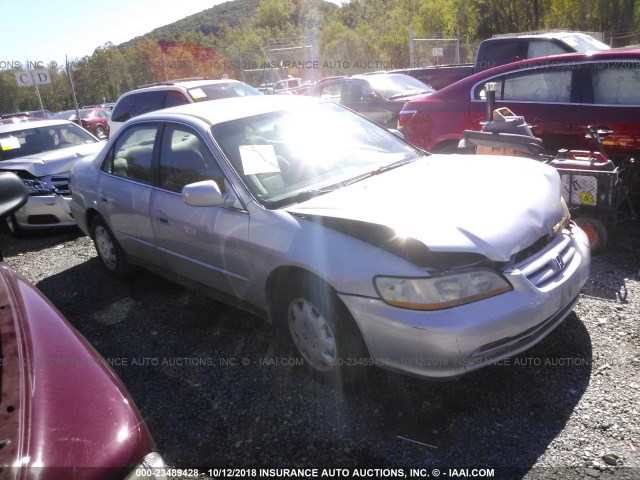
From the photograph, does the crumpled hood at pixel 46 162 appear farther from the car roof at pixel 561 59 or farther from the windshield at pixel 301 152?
the car roof at pixel 561 59

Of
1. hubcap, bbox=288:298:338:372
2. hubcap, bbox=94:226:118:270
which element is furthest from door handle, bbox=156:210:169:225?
hubcap, bbox=288:298:338:372

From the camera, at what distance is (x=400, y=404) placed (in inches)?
114

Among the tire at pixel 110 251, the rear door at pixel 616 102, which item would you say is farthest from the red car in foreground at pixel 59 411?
the rear door at pixel 616 102

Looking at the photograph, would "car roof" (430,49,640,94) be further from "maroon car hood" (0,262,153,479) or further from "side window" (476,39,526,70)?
"maroon car hood" (0,262,153,479)

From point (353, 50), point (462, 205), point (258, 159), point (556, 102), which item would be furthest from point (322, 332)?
point (353, 50)

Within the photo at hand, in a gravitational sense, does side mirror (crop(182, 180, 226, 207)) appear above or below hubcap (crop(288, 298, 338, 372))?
above

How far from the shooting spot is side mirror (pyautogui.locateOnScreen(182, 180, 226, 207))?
127 inches

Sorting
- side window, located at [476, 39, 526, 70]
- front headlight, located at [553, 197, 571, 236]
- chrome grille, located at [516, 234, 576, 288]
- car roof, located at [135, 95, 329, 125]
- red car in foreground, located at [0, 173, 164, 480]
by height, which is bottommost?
chrome grille, located at [516, 234, 576, 288]

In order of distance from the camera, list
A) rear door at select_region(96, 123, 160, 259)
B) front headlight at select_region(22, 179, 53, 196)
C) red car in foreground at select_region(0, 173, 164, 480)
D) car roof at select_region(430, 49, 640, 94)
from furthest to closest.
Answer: front headlight at select_region(22, 179, 53, 196)
car roof at select_region(430, 49, 640, 94)
rear door at select_region(96, 123, 160, 259)
red car in foreground at select_region(0, 173, 164, 480)

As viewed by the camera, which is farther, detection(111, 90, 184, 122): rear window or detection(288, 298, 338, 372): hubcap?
detection(111, 90, 184, 122): rear window

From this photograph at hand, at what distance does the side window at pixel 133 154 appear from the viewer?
4270mm

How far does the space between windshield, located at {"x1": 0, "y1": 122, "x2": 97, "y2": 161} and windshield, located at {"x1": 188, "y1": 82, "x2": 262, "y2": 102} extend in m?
1.80

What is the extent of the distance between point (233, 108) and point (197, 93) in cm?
529

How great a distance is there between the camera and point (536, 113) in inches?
223
